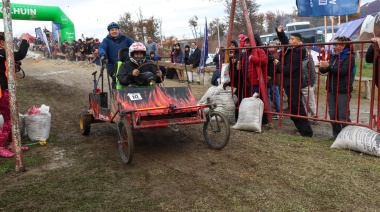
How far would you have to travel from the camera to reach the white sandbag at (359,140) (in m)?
4.86

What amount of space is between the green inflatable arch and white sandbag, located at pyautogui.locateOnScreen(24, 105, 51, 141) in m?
15.9

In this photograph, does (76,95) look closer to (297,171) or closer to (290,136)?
(290,136)

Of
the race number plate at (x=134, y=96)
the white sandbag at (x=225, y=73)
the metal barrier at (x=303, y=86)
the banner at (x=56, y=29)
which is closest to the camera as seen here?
the race number plate at (x=134, y=96)

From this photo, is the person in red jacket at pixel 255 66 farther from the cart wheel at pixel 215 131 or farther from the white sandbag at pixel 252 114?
the cart wheel at pixel 215 131

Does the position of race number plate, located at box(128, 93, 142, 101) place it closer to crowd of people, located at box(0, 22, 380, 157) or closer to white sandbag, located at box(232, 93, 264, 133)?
crowd of people, located at box(0, 22, 380, 157)

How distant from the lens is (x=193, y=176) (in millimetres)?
4234

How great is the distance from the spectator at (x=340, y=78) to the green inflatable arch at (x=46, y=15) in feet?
60.9

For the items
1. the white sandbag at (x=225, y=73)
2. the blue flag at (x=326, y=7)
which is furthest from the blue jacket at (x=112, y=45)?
the blue flag at (x=326, y=7)

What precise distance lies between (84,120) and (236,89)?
3033 millimetres

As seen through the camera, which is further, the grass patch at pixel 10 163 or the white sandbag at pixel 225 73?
the white sandbag at pixel 225 73

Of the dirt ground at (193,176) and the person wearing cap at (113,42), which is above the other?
the person wearing cap at (113,42)

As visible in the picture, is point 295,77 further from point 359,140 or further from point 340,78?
point 359,140

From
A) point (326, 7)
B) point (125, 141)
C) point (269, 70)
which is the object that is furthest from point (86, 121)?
point (326, 7)

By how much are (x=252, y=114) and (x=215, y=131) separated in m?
1.31
